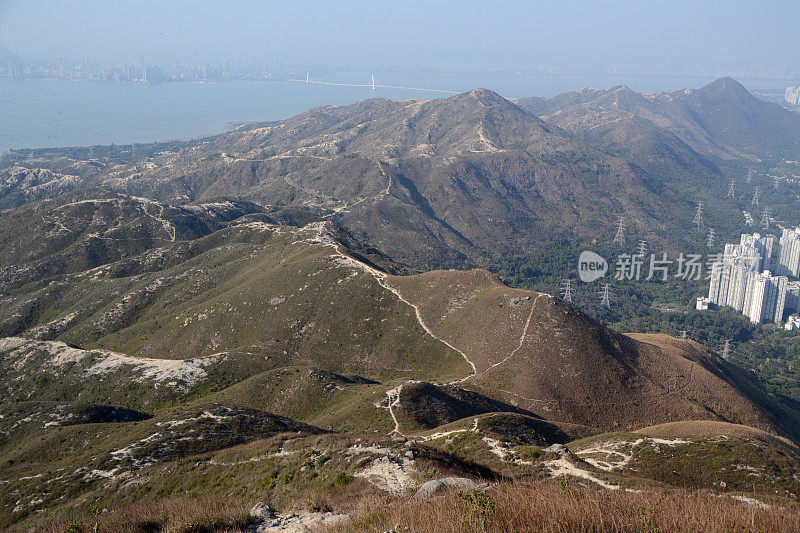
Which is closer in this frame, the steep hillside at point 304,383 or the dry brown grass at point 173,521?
the dry brown grass at point 173,521

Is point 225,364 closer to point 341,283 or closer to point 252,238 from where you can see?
point 341,283

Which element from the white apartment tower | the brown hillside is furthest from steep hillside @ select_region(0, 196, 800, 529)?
the white apartment tower

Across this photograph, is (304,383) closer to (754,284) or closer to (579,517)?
(579,517)

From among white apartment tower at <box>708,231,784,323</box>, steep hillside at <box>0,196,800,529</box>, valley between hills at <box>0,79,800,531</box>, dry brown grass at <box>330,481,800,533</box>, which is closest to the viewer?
dry brown grass at <box>330,481,800,533</box>

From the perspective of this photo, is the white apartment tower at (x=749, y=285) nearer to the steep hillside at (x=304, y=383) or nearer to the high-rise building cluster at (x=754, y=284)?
the high-rise building cluster at (x=754, y=284)

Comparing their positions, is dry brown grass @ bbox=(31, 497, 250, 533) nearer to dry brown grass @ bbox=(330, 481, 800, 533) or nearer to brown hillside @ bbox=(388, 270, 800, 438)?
dry brown grass @ bbox=(330, 481, 800, 533)

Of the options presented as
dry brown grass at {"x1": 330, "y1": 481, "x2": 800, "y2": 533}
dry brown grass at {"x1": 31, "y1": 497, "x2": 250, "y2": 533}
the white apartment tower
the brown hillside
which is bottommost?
the white apartment tower

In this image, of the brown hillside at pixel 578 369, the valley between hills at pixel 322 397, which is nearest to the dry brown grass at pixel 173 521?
the valley between hills at pixel 322 397

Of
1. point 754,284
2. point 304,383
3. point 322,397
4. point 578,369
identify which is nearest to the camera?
point 322,397

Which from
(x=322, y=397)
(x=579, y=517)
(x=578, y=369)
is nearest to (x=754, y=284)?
(x=578, y=369)
